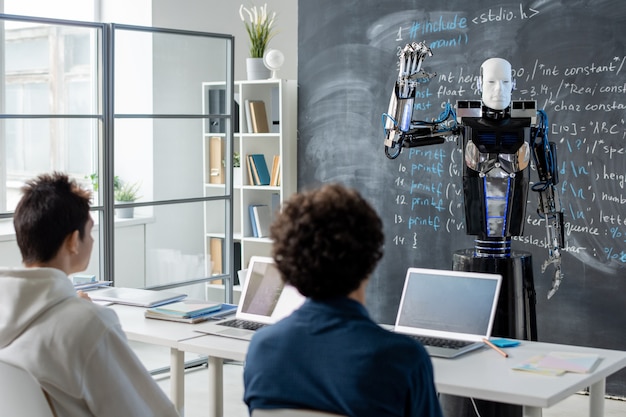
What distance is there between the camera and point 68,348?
1939 millimetres

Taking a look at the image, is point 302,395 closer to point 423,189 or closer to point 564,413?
point 564,413

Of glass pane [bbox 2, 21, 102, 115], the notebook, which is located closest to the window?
glass pane [bbox 2, 21, 102, 115]

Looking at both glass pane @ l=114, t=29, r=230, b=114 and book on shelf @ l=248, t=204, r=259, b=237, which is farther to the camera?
book on shelf @ l=248, t=204, r=259, b=237

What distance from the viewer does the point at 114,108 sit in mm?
4586

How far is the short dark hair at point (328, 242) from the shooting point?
5.19 feet

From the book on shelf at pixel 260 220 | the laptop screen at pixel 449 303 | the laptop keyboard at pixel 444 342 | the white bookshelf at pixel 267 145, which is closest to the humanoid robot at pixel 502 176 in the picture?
the laptop screen at pixel 449 303

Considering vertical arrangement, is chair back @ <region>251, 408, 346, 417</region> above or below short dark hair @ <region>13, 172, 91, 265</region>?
below

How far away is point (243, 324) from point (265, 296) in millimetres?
142

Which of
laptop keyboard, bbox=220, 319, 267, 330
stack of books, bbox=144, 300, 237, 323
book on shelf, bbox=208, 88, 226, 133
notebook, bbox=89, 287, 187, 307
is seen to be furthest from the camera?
book on shelf, bbox=208, 88, 226, 133

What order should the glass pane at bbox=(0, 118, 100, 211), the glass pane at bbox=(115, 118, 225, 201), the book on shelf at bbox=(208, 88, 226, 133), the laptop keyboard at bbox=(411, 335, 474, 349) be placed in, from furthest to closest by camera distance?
1. the book on shelf at bbox=(208, 88, 226, 133)
2. the glass pane at bbox=(115, 118, 225, 201)
3. the glass pane at bbox=(0, 118, 100, 211)
4. the laptop keyboard at bbox=(411, 335, 474, 349)

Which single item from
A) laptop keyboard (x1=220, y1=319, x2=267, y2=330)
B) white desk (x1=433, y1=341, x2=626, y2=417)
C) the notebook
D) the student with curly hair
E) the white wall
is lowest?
white desk (x1=433, y1=341, x2=626, y2=417)

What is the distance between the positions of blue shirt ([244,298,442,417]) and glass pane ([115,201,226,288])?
319cm

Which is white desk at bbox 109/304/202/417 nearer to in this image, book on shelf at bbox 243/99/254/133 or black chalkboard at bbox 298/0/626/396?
black chalkboard at bbox 298/0/626/396

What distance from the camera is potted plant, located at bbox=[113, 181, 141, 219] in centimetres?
474
